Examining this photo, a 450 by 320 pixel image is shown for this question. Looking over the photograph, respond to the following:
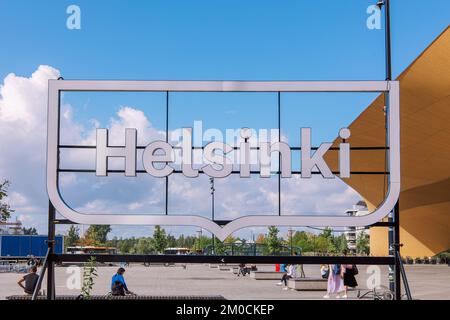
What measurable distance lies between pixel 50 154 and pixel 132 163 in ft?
5.06

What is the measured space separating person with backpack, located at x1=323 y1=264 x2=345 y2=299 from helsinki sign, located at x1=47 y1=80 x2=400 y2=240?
9711 mm

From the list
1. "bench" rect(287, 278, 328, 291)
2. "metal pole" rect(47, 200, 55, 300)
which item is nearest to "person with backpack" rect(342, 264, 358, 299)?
"bench" rect(287, 278, 328, 291)

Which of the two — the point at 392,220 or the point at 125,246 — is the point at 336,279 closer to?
the point at 392,220

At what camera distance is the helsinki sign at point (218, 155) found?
36.9 ft

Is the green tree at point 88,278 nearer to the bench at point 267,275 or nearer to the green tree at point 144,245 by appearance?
the bench at point 267,275

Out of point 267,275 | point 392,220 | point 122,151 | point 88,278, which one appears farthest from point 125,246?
point 392,220

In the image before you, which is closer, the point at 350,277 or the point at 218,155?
the point at 218,155

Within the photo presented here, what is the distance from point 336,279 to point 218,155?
11.1 m

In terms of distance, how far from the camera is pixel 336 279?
831 inches

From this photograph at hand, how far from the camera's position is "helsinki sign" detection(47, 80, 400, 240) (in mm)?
11250

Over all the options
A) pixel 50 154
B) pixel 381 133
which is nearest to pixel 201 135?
pixel 50 154

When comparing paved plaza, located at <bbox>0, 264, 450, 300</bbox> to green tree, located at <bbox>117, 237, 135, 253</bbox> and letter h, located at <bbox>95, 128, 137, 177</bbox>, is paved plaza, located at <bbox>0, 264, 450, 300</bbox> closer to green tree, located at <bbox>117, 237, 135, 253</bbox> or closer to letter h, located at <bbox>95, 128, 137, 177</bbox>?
letter h, located at <bbox>95, 128, 137, 177</bbox>

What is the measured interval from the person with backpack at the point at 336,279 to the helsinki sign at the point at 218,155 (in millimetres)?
9711
